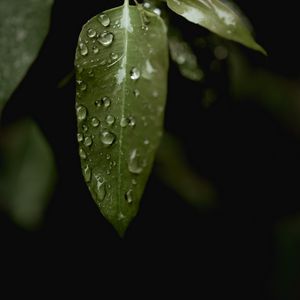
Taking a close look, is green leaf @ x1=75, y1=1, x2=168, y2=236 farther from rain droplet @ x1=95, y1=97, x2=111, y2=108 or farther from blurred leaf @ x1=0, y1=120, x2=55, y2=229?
blurred leaf @ x1=0, y1=120, x2=55, y2=229

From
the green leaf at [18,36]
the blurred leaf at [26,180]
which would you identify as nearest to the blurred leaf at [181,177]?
the blurred leaf at [26,180]

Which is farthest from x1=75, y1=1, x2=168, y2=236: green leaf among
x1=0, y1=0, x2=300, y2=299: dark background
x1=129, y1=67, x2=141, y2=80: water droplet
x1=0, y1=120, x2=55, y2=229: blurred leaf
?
x1=0, y1=120, x2=55, y2=229: blurred leaf

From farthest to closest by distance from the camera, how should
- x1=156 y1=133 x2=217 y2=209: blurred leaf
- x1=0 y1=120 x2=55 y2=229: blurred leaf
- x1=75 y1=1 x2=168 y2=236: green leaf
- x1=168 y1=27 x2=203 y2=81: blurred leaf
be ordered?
x1=156 y1=133 x2=217 y2=209: blurred leaf < x1=0 y1=120 x2=55 y2=229: blurred leaf < x1=168 y1=27 x2=203 y2=81: blurred leaf < x1=75 y1=1 x2=168 y2=236: green leaf

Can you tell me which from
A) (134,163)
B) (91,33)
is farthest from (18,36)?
(134,163)

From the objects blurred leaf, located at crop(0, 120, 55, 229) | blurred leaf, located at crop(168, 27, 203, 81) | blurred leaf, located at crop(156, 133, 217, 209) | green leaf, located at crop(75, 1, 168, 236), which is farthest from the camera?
blurred leaf, located at crop(156, 133, 217, 209)

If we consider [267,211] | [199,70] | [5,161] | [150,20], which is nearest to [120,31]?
[150,20]
